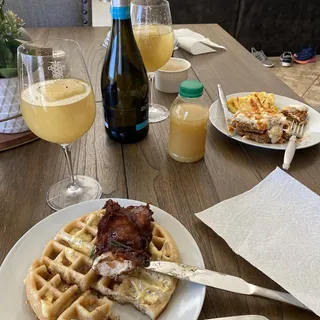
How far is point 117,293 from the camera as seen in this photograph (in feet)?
1.64

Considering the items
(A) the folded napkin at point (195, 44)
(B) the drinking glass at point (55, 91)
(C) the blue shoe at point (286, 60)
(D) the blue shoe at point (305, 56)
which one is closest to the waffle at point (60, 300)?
(B) the drinking glass at point (55, 91)

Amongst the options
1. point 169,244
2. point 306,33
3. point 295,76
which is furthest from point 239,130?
point 306,33

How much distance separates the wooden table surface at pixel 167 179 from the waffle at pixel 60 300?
97 millimetres

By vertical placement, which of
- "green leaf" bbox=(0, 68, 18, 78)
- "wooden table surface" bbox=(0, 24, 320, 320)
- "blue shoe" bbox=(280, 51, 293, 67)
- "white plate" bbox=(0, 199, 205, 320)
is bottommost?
"blue shoe" bbox=(280, 51, 293, 67)

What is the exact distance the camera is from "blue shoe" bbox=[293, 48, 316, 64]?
3209 mm

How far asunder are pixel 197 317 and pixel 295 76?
290cm

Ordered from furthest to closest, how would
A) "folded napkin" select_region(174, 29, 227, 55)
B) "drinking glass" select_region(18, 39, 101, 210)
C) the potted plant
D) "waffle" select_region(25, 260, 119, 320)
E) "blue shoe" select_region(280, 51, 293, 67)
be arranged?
"blue shoe" select_region(280, 51, 293, 67) < "folded napkin" select_region(174, 29, 227, 55) < the potted plant < "drinking glass" select_region(18, 39, 101, 210) < "waffle" select_region(25, 260, 119, 320)

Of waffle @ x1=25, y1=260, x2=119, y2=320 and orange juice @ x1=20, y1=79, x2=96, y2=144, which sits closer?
waffle @ x1=25, y1=260, x2=119, y2=320

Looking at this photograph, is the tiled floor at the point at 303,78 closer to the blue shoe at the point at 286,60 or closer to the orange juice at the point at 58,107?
the blue shoe at the point at 286,60

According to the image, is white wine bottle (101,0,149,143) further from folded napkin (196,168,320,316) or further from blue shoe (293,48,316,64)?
blue shoe (293,48,316,64)

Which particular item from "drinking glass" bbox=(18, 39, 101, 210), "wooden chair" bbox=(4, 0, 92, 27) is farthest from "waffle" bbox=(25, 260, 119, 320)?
"wooden chair" bbox=(4, 0, 92, 27)

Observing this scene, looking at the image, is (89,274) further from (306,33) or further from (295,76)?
(306,33)

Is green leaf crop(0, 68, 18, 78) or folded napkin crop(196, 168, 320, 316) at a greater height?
green leaf crop(0, 68, 18, 78)

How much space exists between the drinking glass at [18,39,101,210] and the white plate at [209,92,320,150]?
0.35 meters
